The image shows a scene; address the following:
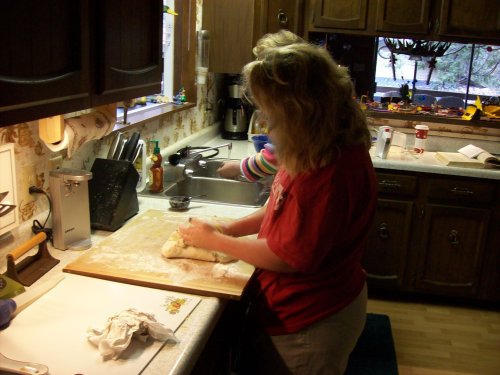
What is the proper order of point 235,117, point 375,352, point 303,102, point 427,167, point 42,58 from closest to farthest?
point 42,58 < point 303,102 < point 375,352 < point 427,167 < point 235,117

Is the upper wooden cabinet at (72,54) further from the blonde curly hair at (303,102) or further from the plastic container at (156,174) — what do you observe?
the plastic container at (156,174)

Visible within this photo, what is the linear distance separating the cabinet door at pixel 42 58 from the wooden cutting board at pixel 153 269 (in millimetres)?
443

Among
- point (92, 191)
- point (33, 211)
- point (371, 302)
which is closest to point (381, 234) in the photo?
point (371, 302)

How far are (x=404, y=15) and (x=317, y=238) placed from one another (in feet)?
7.48

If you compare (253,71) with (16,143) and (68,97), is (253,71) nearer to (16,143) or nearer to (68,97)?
(68,97)

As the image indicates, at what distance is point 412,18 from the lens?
301 cm

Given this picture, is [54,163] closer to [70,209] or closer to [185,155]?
[70,209]

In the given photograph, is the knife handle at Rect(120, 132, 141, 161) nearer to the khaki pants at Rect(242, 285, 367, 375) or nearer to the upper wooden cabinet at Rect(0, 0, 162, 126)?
the upper wooden cabinet at Rect(0, 0, 162, 126)

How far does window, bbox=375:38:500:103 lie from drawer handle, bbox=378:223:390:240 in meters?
1.03

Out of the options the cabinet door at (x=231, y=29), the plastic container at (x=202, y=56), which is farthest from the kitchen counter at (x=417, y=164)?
the cabinet door at (x=231, y=29)

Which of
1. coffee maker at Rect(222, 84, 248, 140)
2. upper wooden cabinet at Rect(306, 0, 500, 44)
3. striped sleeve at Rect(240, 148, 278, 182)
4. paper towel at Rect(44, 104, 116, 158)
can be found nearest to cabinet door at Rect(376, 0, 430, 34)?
upper wooden cabinet at Rect(306, 0, 500, 44)

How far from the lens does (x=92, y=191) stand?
174cm

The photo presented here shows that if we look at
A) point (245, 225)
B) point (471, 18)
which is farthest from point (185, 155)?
point (471, 18)

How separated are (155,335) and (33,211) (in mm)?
723
